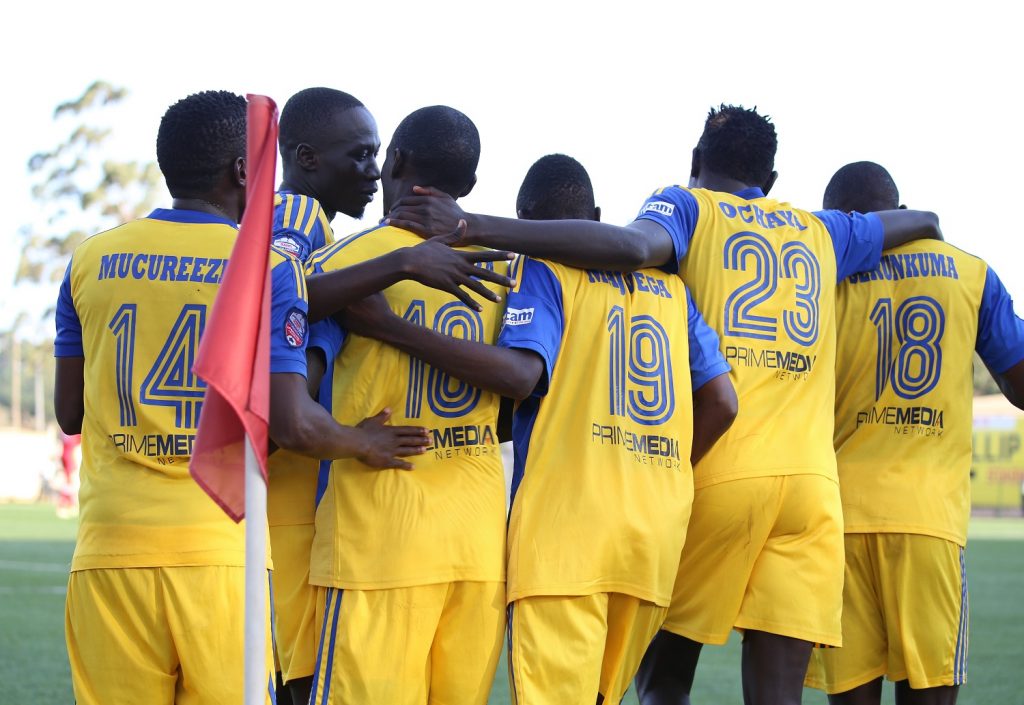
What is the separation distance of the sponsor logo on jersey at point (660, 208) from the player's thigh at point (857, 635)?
1.58 meters

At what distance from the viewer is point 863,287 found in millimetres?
4914

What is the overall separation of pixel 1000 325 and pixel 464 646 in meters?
Result: 2.73

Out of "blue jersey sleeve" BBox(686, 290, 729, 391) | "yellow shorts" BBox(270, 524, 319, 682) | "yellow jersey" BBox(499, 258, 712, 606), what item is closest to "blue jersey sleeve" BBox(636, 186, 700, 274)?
"blue jersey sleeve" BBox(686, 290, 729, 391)

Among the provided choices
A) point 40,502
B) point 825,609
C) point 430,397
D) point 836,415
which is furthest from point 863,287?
point 40,502

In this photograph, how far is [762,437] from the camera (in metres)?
4.27

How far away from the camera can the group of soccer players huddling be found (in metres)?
3.49

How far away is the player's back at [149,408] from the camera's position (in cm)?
348

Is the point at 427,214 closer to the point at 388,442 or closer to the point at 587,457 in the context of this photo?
the point at 388,442

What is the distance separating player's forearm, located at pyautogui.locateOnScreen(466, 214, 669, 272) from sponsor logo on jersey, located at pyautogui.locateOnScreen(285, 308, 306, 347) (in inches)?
23.1

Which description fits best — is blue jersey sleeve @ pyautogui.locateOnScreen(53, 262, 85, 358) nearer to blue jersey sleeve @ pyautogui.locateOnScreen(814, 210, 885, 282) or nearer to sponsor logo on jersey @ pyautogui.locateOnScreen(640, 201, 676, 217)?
sponsor logo on jersey @ pyautogui.locateOnScreen(640, 201, 676, 217)

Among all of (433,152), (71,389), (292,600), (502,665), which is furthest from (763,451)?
(502,665)

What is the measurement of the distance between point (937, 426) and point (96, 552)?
10.4 ft

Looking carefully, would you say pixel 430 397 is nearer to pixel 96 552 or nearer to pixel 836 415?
pixel 96 552

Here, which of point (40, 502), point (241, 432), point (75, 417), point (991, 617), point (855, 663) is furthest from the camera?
point (40, 502)
